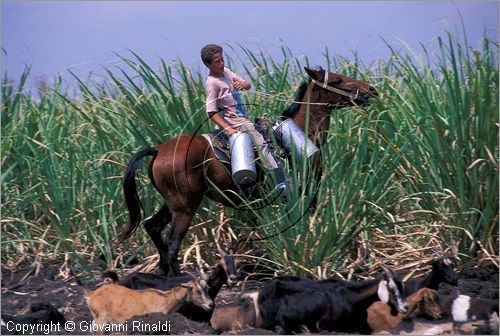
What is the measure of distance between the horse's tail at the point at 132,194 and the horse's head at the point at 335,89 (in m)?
1.48

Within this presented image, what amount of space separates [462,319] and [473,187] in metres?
1.52

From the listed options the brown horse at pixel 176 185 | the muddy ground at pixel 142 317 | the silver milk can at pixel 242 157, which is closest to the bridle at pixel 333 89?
the brown horse at pixel 176 185

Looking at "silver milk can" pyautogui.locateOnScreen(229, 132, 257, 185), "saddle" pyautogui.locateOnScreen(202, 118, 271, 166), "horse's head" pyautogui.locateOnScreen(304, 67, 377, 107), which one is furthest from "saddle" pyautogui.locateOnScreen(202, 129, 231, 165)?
"horse's head" pyautogui.locateOnScreen(304, 67, 377, 107)

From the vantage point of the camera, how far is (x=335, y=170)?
762 cm

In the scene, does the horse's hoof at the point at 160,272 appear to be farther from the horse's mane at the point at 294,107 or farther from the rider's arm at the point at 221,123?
the horse's mane at the point at 294,107

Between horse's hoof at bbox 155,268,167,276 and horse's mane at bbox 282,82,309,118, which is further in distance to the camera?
horse's mane at bbox 282,82,309,118

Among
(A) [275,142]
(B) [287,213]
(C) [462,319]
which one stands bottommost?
(C) [462,319]

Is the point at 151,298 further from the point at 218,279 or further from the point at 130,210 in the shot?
the point at 130,210

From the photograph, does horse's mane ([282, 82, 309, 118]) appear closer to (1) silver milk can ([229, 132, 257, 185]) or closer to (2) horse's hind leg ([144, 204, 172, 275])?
(1) silver milk can ([229, 132, 257, 185])

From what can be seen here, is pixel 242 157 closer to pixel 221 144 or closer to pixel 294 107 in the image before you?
pixel 221 144

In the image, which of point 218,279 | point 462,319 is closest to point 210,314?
point 218,279

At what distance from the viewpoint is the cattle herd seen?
6.25 m

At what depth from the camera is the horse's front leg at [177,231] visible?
7.70m

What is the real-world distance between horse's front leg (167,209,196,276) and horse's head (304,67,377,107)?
150 cm
